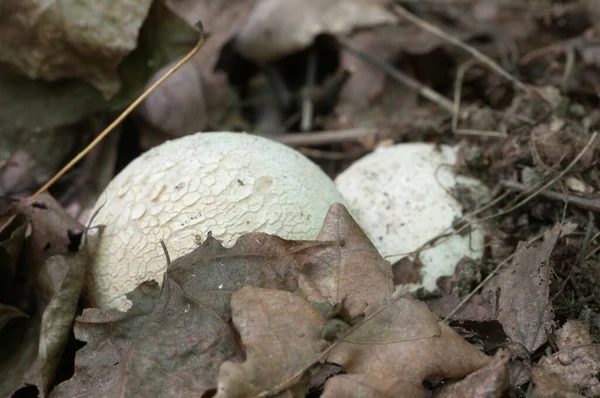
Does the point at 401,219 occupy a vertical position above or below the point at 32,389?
below

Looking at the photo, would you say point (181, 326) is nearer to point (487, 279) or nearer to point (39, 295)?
point (39, 295)

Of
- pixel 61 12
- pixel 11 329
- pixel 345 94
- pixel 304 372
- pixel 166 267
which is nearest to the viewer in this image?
pixel 304 372

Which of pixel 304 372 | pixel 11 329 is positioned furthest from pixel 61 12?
pixel 304 372

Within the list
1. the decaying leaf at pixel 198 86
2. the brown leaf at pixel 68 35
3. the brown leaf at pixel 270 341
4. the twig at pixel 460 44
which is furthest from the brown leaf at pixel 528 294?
the brown leaf at pixel 68 35

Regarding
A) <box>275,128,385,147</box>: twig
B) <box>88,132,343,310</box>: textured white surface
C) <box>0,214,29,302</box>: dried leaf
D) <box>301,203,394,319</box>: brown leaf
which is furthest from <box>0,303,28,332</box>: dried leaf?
<box>275,128,385,147</box>: twig

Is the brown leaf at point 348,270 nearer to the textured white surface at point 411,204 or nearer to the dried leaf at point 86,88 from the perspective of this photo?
the textured white surface at point 411,204

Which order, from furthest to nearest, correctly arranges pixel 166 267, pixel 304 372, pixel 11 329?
pixel 11 329, pixel 166 267, pixel 304 372

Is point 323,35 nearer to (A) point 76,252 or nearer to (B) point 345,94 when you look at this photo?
(B) point 345,94
